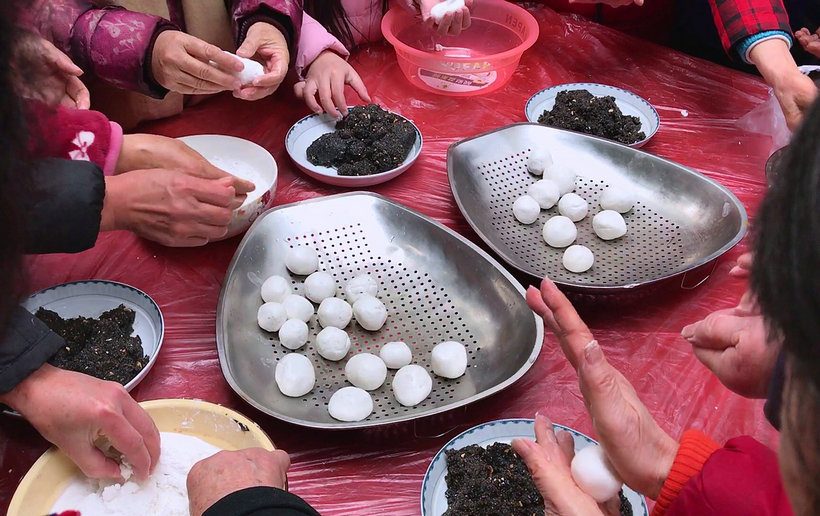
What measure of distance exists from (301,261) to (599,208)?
0.64 meters

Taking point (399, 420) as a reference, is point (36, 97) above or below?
above

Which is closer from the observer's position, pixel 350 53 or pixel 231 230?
pixel 231 230

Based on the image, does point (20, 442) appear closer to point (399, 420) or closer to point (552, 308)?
point (399, 420)

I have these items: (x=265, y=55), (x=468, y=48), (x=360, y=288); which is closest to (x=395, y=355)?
(x=360, y=288)

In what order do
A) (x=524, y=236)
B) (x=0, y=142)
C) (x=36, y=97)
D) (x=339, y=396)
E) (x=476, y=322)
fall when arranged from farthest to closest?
(x=524, y=236) < (x=476, y=322) < (x=339, y=396) < (x=36, y=97) < (x=0, y=142)

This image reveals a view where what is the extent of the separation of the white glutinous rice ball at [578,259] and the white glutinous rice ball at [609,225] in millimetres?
84

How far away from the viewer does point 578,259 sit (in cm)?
120

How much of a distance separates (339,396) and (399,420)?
115 mm

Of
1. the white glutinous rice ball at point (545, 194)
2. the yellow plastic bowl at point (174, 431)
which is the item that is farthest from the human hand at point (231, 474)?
the white glutinous rice ball at point (545, 194)

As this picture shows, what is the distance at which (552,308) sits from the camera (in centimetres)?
87

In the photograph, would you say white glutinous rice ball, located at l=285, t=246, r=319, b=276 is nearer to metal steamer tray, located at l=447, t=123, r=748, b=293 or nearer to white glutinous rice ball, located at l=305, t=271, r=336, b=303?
white glutinous rice ball, located at l=305, t=271, r=336, b=303

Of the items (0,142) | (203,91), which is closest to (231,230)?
(203,91)

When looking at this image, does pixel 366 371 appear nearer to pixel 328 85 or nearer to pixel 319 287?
pixel 319 287

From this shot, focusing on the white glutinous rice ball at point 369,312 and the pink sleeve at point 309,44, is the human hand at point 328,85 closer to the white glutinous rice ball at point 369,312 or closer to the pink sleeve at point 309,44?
the pink sleeve at point 309,44
